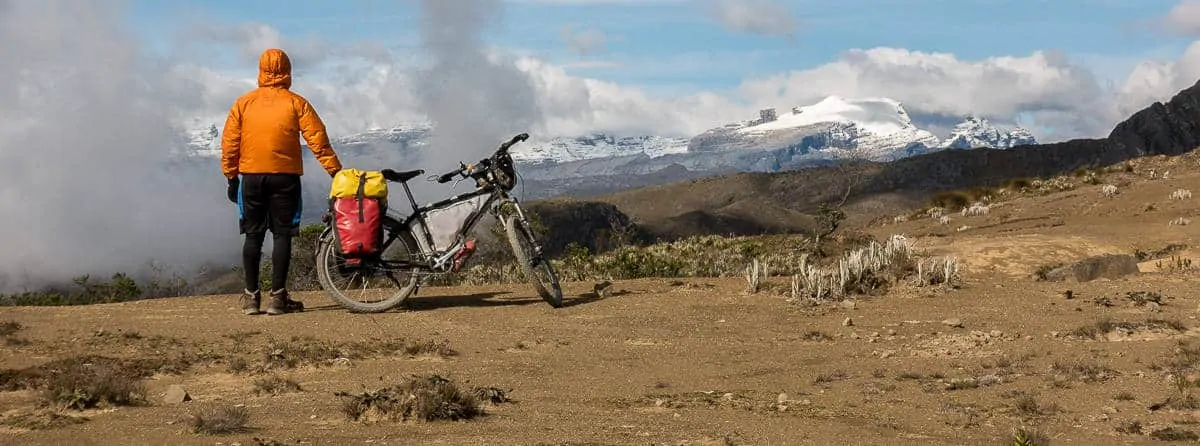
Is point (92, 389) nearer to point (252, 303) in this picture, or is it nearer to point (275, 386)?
point (275, 386)

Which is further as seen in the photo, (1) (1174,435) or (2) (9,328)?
(2) (9,328)

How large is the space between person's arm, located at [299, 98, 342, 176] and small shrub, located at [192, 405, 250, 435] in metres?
4.17

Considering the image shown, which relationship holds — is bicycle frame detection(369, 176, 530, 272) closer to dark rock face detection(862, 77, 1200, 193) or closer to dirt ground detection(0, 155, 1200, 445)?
dirt ground detection(0, 155, 1200, 445)

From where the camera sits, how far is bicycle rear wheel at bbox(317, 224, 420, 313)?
986 centimetres

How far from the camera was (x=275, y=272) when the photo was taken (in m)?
9.66

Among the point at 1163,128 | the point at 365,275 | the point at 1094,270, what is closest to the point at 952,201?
the point at 1094,270

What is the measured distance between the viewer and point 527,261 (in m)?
10.2

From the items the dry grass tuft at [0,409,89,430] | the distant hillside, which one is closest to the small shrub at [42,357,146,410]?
the dry grass tuft at [0,409,89,430]

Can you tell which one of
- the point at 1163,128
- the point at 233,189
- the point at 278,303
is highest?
the point at 1163,128

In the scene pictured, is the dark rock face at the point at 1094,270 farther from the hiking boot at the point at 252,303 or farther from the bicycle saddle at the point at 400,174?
the hiking boot at the point at 252,303

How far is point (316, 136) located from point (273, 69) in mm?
702

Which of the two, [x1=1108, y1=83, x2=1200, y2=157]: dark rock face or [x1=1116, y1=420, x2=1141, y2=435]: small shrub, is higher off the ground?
[x1=1108, y1=83, x2=1200, y2=157]: dark rock face

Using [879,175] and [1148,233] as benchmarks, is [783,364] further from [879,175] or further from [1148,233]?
[879,175]

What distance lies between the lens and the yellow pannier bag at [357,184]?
9.30 m
